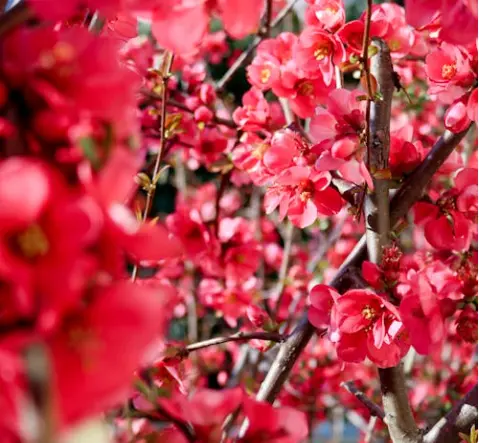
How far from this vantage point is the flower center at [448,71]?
81cm

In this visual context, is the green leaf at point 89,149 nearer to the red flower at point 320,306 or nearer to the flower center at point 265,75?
the red flower at point 320,306

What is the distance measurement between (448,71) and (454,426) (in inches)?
17.2

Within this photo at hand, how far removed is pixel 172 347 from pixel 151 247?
1.62 feet

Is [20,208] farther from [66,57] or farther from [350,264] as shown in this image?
[350,264]

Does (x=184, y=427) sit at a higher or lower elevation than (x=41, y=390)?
lower

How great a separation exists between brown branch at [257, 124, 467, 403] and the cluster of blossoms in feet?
0.04

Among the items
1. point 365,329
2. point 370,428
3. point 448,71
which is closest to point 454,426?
point 365,329

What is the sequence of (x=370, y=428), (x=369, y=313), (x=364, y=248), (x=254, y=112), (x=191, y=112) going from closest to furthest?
(x=369, y=313) → (x=364, y=248) → (x=254, y=112) → (x=191, y=112) → (x=370, y=428)

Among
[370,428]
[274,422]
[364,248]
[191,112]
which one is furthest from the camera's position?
[370,428]

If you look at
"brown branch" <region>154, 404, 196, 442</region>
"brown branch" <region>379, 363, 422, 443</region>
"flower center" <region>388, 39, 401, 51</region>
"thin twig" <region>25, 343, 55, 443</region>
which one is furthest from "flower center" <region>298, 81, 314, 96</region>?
"thin twig" <region>25, 343, 55, 443</region>

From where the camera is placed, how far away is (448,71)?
32.0 inches

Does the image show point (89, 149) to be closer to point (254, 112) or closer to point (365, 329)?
point (365, 329)

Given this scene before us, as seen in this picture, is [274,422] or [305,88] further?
[305,88]

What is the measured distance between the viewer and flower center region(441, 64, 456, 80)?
81 cm
